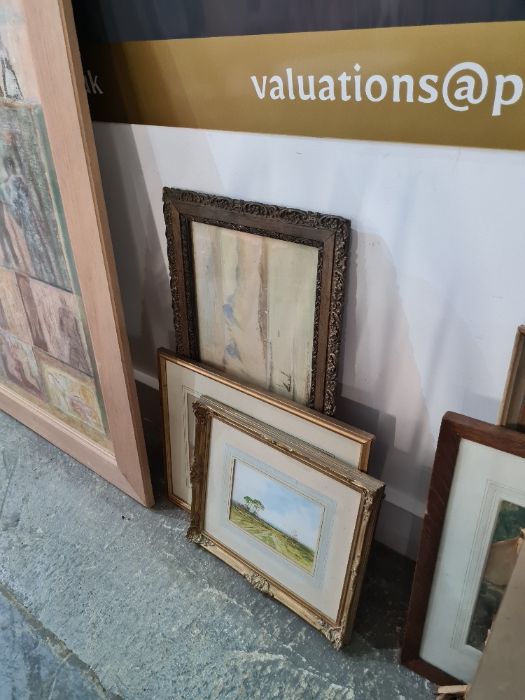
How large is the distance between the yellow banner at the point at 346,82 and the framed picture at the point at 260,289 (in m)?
0.17

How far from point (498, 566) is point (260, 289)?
0.71m

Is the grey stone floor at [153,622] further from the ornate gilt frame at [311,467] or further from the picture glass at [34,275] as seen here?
the picture glass at [34,275]

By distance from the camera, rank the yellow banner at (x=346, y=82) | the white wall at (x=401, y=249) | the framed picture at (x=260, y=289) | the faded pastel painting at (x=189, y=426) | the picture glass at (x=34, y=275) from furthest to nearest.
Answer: the faded pastel painting at (x=189, y=426), the picture glass at (x=34, y=275), the framed picture at (x=260, y=289), the white wall at (x=401, y=249), the yellow banner at (x=346, y=82)

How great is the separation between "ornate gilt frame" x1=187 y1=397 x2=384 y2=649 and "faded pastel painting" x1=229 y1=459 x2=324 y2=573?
88 mm

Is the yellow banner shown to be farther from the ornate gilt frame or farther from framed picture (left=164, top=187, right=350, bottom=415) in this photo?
the ornate gilt frame

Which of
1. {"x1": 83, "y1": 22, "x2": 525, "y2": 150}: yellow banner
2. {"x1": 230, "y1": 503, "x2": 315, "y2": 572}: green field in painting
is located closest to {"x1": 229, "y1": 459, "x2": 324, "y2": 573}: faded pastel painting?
{"x1": 230, "y1": 503, "x2": 315, "y2": 572}: green field in painting

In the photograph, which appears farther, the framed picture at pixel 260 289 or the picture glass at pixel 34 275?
the picture glass at pixel 34 275

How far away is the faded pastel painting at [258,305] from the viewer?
Result: 107cm

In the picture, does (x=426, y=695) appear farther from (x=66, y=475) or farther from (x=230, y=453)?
(x=66, y=475)

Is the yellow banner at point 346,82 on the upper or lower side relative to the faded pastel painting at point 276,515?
upper

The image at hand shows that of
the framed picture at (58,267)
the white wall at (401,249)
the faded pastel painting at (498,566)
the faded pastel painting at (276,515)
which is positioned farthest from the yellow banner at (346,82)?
the faded pastel painting at (276,515)

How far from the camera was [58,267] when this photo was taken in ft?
4.34

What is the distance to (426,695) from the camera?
1074 millimetres

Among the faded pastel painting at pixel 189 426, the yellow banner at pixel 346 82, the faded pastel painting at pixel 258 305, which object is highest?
the yellow banner at pixel 346 82
